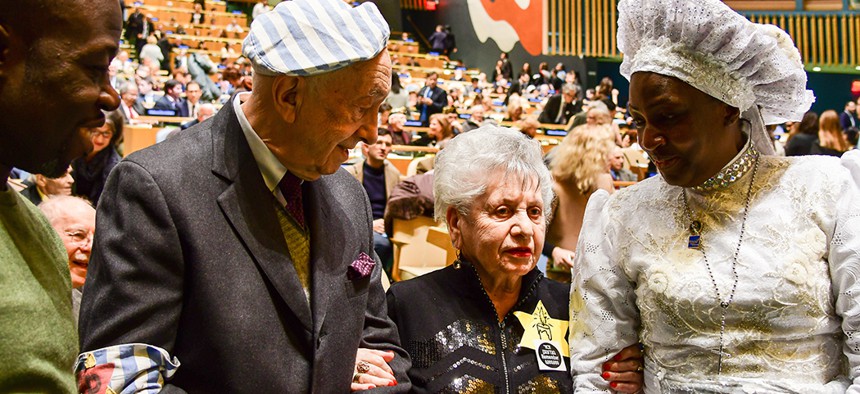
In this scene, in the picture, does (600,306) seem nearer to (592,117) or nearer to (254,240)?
(254,240)

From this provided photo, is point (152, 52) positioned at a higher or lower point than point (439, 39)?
higher

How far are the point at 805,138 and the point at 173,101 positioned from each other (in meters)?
7.22

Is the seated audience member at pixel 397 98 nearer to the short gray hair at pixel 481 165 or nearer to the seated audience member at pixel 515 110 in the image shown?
the seated audience member at pixel 515 110

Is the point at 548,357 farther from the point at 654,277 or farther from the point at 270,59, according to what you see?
the point at 270,59

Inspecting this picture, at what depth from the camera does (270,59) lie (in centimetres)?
149

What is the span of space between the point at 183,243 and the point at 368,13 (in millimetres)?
527

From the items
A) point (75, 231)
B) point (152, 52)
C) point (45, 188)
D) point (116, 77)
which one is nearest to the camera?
point (75, 231)

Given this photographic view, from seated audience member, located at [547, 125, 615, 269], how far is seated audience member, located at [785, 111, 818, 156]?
4.96 m

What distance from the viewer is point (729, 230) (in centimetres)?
178

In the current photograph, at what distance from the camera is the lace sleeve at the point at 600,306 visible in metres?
1.89

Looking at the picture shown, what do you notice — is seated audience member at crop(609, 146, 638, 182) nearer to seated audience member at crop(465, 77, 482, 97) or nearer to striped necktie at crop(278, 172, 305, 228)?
striped necktie at crop(278, 172, 305, 228)

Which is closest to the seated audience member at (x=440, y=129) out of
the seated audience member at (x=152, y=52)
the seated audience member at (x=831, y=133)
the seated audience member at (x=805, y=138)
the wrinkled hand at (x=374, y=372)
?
the seated audience member at (x=805, y=138)

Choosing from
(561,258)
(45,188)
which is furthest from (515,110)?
(561,258)

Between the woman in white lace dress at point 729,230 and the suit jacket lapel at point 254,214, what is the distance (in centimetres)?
74
